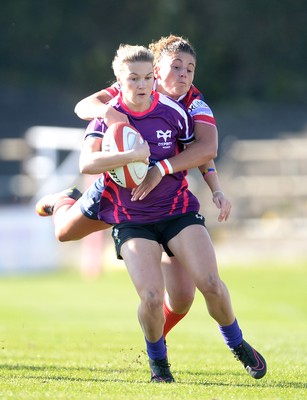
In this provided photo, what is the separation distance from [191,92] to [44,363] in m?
2.18

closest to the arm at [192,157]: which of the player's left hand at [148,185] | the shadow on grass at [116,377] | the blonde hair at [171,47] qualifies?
the player's left hand at [148,185]

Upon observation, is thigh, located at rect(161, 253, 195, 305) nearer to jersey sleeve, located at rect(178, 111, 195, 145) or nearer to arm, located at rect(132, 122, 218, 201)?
arm, located at rect(132, 122, 218, 201)

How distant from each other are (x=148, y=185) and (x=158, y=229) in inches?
12.0

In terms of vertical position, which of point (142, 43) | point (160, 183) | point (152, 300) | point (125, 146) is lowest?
point (152, 300)

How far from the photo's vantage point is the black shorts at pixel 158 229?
686 cm

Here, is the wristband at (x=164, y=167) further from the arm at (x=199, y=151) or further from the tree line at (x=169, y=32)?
the tree line at (x=169, y=32)

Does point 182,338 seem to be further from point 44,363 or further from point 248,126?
point 248,126

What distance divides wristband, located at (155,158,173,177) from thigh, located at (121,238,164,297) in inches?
16.6

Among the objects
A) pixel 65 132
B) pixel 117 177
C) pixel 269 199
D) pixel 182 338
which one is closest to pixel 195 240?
pixel 117 177

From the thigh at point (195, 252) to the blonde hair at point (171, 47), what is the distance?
3.69 ft

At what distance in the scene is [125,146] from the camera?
663 centimetres

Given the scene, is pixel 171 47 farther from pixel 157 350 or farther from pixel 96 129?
pixel 157 350

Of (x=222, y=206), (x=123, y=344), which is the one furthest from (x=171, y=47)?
(x=123, y=344)

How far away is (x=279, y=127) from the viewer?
1580 inches
